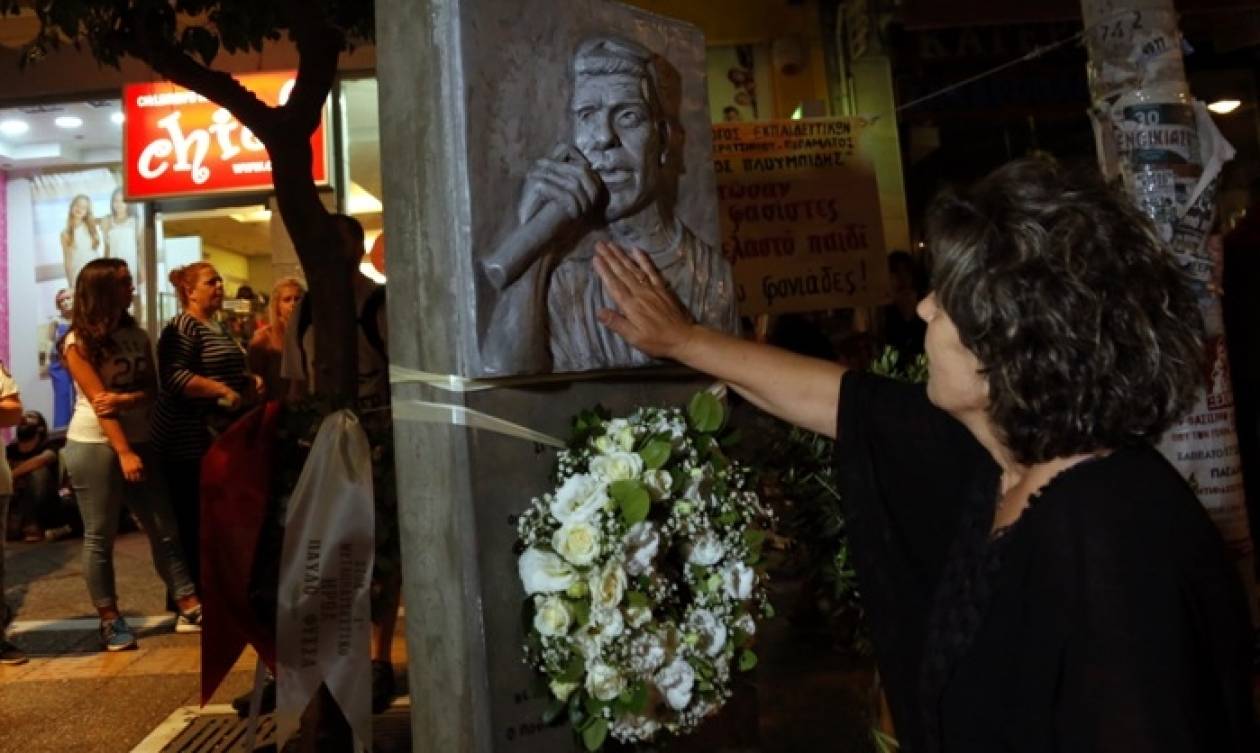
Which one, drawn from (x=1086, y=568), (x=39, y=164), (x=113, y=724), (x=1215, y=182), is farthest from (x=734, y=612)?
(x=39, y=164)

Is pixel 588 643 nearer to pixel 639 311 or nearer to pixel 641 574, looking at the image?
pixel 641 574

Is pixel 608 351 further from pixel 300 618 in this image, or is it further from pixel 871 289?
pixel 871 289

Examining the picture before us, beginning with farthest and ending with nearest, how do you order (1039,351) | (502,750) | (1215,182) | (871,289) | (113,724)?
(871,289) → (113,724) → (1215,182) → (502,750) → (1039,351)

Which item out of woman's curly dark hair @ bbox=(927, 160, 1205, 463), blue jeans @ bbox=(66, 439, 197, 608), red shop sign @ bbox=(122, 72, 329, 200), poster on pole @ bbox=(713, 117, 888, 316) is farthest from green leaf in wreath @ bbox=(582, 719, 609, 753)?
red shop sign @ bbox=(122, 72, 329, 200)

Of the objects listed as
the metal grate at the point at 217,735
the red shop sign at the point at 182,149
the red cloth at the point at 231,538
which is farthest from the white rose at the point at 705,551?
the red shop sign at the point at 182,149

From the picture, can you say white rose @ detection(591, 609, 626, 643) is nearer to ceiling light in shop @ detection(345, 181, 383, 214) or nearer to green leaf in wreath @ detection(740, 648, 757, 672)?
green leaf in wreath @ detection(740, 648, 757, 672)

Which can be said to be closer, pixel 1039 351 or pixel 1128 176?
pixel 1039 351

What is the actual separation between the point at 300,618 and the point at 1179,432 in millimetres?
2776

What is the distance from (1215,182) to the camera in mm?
3176

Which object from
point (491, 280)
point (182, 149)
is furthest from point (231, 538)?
point (182, 149)

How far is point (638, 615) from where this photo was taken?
181cm

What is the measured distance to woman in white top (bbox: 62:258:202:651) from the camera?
5.09 meters

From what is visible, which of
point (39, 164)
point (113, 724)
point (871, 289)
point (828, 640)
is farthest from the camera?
point (39, 164)

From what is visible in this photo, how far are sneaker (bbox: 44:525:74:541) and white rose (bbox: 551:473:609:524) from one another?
9.29 meters
